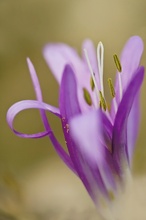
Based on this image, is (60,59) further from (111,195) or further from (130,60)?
(111,195)

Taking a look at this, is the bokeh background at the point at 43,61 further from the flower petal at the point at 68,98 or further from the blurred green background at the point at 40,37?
the flower petal at the point at 68,98

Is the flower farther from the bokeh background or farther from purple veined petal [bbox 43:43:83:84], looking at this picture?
the bokeh background

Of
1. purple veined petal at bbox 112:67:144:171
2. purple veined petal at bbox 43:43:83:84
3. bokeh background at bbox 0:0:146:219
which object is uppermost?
purple veined petal at bbox 43:43:83:84

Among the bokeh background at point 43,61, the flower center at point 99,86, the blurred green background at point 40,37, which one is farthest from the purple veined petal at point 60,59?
the blurred green background at point 40,37

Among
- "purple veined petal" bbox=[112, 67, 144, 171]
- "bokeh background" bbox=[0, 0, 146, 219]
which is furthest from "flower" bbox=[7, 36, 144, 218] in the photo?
"bokeh background" bbox=[0, 0, 146, 219]

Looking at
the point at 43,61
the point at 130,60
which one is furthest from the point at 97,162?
the point at 43,61

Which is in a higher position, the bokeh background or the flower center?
the flower center

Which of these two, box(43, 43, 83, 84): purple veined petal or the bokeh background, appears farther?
the bokeh background
